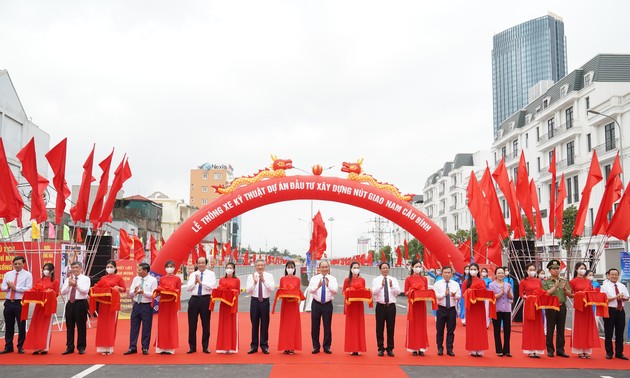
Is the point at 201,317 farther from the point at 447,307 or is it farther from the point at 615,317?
the point at 615,317

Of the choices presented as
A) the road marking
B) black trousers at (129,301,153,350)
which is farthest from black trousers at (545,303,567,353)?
→ the road marking

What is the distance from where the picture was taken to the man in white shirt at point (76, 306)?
915 centimetres

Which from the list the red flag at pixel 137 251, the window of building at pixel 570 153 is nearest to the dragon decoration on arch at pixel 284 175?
the red flag at pixel 137 251

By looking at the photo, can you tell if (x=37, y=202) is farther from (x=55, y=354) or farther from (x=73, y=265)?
(x=55, y=354)

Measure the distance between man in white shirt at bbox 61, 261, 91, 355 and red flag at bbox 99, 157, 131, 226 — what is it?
2.68 metres

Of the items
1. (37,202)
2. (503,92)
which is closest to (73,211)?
(37,202)

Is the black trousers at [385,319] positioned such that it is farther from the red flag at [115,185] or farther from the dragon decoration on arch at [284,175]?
the dragon decoration on arch at [284,175]

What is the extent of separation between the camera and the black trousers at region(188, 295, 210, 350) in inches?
368

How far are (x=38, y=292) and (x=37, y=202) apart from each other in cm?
228

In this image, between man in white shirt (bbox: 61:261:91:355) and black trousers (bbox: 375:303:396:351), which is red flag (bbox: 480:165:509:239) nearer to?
black trousers (bbox: 375:303:396:351)

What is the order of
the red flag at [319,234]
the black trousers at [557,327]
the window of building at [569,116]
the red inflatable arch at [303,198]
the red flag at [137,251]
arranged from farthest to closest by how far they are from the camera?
1. the window of building at [569,116]
2. the red flag at [137,251]
3. the red flag at [319,234]
4. the red inflatable arch at [303,198]
5. the black trousers at [557,327]

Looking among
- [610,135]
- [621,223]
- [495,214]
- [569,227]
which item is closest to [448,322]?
[495,214]

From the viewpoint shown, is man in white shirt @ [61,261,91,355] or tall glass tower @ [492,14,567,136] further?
tall glass tower @ [492,14,567,136]

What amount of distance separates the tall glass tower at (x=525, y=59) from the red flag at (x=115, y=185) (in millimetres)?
122884
